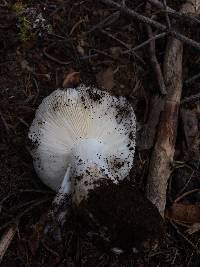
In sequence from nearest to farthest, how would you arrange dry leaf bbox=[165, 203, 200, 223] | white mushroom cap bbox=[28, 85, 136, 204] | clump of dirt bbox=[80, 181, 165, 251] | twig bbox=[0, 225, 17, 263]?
clump of dirt bbox=[80, 181, 165, 251], twig bbox=[0, 225, 17, 263], white mushroom cap bbox=[28, 85, 136, 204], dry leaf bbox=[165, 203, 200, 223]

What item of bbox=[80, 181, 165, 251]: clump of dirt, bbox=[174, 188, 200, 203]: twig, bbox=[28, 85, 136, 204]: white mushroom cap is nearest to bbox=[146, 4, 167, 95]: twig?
bbox=[28, 85, 136, 204]: white mushroom cap

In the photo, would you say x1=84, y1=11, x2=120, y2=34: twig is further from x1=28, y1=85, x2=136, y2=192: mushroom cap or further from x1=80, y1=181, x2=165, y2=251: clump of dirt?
x1=80, y1=181, x2=165, y2=251: clump of dirt

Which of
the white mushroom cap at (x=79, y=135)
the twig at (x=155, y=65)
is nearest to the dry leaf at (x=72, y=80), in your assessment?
the white mushroom cap at (x=79, y=135)

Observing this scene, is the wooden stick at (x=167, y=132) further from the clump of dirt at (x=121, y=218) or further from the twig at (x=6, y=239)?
the twig at (x=6, y=239)

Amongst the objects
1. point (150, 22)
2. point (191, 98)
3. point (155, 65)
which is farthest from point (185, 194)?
point (150, 22)

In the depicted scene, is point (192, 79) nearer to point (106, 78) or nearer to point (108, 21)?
point (106, 78)

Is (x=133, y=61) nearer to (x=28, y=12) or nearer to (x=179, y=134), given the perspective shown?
(x=179, y=134)
